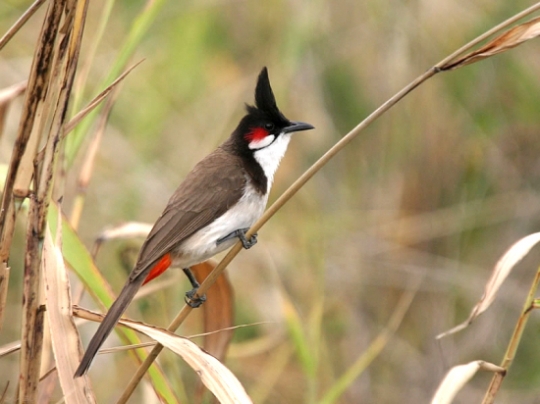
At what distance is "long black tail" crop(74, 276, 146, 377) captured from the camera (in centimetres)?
146

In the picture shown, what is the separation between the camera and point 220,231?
2.57 metres

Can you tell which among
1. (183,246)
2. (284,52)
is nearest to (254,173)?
(183,246)

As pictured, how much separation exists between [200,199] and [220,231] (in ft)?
0.44

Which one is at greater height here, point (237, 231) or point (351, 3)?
point (351, 3)

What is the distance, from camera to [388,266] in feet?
13.7

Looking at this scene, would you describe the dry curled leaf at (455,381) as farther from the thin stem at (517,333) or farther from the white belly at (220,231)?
the white belly at (220,231)

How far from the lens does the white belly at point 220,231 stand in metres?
2.47

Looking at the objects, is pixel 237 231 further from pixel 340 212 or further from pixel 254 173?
pixel 340 212

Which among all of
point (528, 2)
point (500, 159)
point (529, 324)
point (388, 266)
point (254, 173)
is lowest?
point (529, 324)

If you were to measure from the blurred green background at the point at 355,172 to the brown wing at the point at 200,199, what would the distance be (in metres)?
1.13

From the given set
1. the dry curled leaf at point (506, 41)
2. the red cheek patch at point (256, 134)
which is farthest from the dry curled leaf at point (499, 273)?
the red cheek patch at point (256, 134)

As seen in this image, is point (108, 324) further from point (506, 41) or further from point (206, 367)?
point (506, 41)

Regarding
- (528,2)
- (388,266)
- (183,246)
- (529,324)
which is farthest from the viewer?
(388,266)

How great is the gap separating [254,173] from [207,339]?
2.70ft
